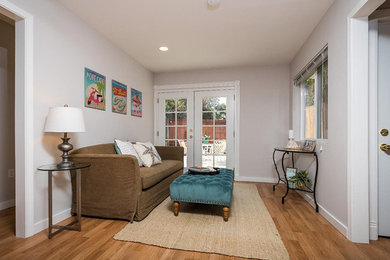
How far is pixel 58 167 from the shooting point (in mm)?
1825

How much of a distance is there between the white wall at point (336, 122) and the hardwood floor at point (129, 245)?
0.25 metres

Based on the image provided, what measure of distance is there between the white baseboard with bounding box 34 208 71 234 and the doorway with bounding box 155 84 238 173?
2568 millimetres

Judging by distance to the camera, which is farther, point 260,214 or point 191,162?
point 191,162

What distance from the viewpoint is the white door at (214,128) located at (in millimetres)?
4316

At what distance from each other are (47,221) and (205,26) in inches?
114

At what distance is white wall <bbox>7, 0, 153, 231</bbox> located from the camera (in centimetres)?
196

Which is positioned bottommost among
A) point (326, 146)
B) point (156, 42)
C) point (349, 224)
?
point (349, 224)

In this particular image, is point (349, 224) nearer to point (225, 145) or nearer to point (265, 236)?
point (265, 236)

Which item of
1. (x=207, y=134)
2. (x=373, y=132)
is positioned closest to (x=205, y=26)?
(x=373, y=132)

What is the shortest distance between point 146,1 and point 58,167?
190cm

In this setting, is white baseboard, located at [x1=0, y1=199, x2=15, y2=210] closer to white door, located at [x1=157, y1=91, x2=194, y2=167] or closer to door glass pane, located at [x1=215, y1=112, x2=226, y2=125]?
white door, located at [x1=157, y1=91, x2=194, y2=167]

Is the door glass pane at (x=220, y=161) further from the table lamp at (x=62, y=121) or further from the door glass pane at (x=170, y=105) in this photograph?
the table lamp at (x=62, y=121)

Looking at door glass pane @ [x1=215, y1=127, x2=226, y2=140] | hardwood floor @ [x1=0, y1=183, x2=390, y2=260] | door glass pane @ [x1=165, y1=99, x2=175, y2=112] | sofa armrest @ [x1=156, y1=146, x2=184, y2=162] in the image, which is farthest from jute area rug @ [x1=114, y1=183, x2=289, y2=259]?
door glass pane @ [x1=165, y1=99, x2=175, y2=112]

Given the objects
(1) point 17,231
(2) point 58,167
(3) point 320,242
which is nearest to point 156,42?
(2) point 58,167
